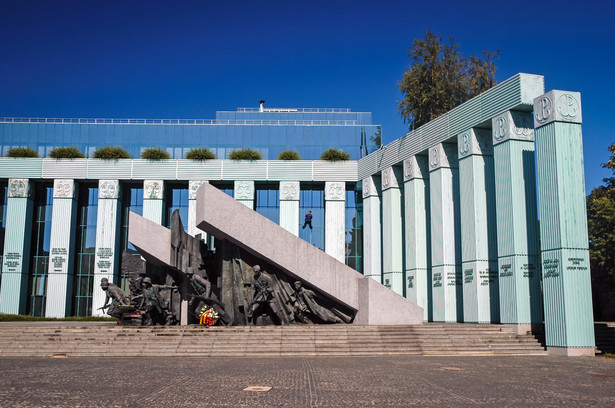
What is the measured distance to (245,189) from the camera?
108 feet

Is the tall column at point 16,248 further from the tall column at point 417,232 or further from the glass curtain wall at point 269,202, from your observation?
the tall column at point 417,232

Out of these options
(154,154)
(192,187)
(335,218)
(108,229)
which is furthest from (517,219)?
(108,229)

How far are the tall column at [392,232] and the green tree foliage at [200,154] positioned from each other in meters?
10.9

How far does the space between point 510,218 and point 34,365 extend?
44.9 feet

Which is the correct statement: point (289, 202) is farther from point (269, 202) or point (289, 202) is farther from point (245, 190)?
point (245, 190)

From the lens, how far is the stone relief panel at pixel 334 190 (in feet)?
107

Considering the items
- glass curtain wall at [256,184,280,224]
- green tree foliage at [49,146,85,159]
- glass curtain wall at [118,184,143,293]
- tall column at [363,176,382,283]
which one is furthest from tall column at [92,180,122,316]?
tall column at [363,176,382,283]

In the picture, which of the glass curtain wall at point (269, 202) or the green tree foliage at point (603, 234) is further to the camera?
the glass curtain wall at point (269, 202)

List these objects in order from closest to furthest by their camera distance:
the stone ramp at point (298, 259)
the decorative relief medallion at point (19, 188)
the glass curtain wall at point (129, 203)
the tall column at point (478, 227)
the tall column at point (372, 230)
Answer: the stone ramp at point (298, 259)
the tall column at point (478, 227)
the tall column at point (372, 230)
the decorative relief medallion at point (19, 188)
the glass curtain wall at point (129, 203)

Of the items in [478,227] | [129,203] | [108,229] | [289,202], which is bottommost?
[478,227]

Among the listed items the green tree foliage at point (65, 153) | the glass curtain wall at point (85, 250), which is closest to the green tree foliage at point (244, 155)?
the glass curtain wall at point (85, 250)

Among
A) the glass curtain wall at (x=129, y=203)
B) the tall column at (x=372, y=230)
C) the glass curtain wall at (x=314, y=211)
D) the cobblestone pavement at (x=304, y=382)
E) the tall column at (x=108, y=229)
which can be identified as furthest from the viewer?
the glass curtain wall at (x=129, y=203)


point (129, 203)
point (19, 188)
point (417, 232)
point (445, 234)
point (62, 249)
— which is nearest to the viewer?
point (445, 234)

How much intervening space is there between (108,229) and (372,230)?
14.7 metres
